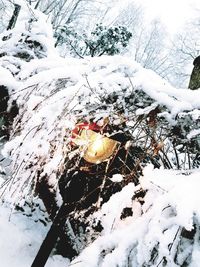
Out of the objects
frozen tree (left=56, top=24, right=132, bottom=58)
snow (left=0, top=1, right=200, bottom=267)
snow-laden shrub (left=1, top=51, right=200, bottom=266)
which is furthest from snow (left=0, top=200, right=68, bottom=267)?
frozen tree (left=56, top=24, right=132, bottom=58)

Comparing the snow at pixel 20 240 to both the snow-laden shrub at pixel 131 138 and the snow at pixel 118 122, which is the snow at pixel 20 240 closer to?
the snow at pixel 118 122

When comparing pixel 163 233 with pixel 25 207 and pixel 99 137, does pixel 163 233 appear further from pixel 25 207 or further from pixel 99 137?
pixel 25 207

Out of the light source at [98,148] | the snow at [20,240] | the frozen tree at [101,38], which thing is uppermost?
the light source at [98,148]

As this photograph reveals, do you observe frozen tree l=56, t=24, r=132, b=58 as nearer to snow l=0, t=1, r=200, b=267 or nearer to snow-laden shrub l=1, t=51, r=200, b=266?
snow l=0, t=1, r=200, b=267

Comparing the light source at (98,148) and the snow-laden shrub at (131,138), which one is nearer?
the snow-laden shrub at (131,138)

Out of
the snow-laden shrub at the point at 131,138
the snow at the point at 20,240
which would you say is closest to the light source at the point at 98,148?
the snow-laden shrub at the point at 131,138

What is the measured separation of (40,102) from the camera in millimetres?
2641

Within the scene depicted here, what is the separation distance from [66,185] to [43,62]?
49.0 inches

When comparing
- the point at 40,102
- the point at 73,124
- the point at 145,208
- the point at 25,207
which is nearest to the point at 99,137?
the point at 73,124

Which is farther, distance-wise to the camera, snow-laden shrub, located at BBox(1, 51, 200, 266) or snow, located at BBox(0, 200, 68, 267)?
snow, located at BBox(0, 200, 68, 267)

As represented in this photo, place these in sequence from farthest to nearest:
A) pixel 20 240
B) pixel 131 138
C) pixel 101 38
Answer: pixel 101 38
pixel 20 240
pixel 131 138

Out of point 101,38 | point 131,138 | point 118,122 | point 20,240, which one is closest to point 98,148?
point 131,138

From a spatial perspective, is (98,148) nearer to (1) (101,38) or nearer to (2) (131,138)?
(2) (131,138)

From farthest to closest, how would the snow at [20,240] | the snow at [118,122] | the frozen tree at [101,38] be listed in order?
the frozen tree at [101,38] → the snow at [20,240] → the snow at [118,122]
